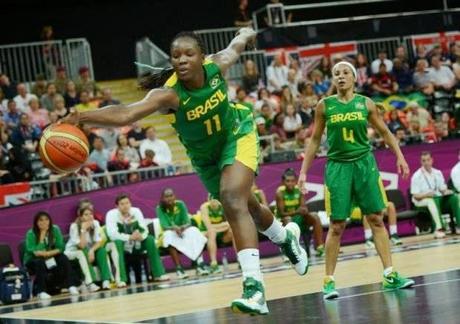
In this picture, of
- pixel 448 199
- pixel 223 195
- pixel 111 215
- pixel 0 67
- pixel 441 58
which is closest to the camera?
pixel 223 195

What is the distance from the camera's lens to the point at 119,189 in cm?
1711

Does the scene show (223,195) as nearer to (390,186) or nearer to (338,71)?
(338,71)

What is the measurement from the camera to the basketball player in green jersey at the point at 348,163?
970cm

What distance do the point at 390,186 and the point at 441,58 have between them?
5.61 metres

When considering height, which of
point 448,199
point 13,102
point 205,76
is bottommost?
point 448,199

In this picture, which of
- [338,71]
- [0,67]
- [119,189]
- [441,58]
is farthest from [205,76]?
[441,58]

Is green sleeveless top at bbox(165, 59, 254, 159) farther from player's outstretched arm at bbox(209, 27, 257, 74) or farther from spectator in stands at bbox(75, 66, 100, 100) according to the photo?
spectator in stands at bbox(75, 66, 100, 100)

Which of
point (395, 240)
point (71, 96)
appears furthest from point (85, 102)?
point (395, 240)

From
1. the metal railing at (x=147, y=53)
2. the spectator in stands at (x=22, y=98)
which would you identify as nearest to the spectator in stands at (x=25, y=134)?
the spectator in stands at (x=22, y=98)

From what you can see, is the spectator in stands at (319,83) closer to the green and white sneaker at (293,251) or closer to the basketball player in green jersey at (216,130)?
the green and white sneaker at (293,251)

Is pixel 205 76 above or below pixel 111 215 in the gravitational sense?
above

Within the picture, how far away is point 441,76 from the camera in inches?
898

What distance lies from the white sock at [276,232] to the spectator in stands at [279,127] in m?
10.9

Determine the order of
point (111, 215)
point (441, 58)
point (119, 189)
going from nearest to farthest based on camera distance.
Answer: point (111, 215)
point (119, 189)
point (441, 58)
